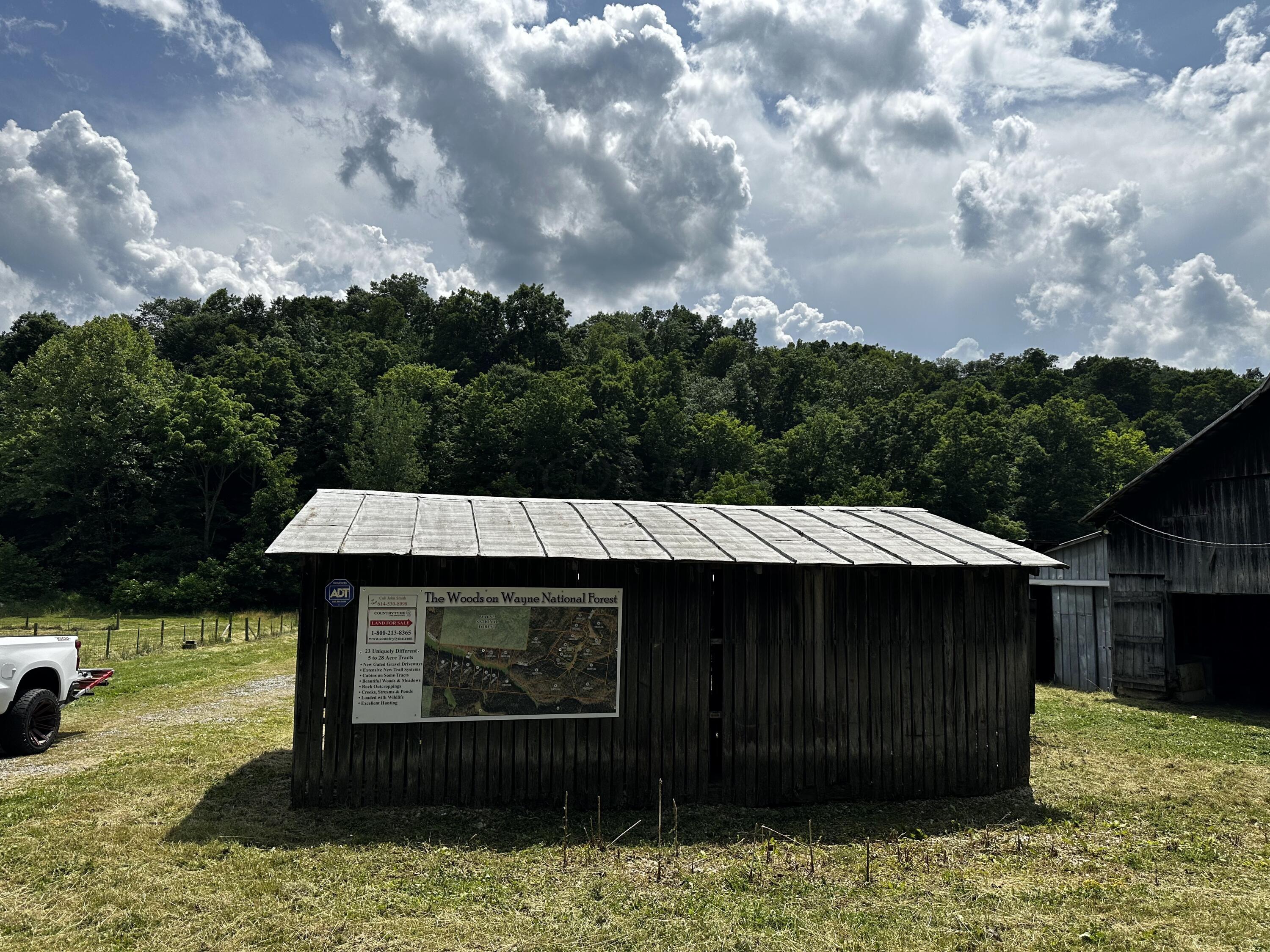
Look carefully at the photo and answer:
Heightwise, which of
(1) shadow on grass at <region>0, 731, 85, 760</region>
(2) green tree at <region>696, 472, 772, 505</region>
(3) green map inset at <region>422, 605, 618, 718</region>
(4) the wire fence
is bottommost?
(4) the wire fence

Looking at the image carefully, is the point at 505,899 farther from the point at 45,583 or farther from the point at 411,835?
the point at 45,583

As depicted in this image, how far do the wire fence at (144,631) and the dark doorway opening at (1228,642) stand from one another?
2687 centimetres

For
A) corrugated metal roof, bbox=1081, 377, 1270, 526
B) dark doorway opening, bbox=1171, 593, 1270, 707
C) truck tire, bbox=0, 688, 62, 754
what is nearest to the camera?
truck tire, bbox=0, 688, 62, 754

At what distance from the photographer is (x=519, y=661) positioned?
916 centimetres

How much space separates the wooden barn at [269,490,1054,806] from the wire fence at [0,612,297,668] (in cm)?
1575

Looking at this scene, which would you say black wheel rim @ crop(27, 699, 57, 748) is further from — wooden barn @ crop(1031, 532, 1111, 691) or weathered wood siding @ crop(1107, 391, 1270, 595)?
weathered wood siding @ crop(1107, 391, 1270, 595)

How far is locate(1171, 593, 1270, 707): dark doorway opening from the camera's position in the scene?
1909 centimetres

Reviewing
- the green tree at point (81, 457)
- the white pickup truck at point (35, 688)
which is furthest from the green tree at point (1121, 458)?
the green tree at point (81, 457)

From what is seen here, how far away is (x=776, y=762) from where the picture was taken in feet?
31.4

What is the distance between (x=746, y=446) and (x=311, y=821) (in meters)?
55.9

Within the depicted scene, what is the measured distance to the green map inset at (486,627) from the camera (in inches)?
356

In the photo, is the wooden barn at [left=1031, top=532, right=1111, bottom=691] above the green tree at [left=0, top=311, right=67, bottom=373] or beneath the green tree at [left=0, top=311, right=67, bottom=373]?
beneath

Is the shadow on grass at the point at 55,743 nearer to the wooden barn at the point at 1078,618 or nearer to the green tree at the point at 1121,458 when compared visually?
the wooden barn at the point at 1078,618

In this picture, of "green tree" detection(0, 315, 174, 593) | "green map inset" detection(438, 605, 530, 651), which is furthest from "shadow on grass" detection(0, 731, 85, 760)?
"green tree" detection(0, 315, 174, 593)
